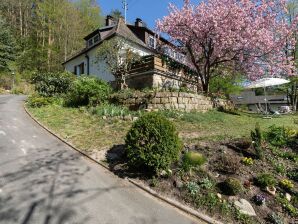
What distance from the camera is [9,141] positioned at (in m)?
7.77

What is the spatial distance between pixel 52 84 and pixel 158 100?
866 centimetres

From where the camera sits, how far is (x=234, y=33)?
14.1 m

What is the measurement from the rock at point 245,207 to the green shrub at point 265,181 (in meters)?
0.80

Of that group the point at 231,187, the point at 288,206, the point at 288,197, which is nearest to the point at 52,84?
the point at 231,187

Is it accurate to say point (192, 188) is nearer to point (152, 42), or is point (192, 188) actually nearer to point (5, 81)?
point (152, 42)

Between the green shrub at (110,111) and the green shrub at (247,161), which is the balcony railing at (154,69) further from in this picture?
the green shrub at (247,161)

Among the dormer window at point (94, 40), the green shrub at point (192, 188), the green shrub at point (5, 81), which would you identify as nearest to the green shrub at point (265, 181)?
the green shrub at point (192, 188)

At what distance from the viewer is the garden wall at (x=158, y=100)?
38.1 ft

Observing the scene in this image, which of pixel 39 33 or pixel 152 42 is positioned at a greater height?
pixel 39 33

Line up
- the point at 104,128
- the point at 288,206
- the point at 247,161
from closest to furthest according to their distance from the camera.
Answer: the point at 288,206 → the point at 247,161 → the point at 104,128

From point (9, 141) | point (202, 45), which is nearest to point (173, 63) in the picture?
point (202, 45)

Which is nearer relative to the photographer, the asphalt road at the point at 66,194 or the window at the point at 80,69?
the asphalt road at the point at 66,194

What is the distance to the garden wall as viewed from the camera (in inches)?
457

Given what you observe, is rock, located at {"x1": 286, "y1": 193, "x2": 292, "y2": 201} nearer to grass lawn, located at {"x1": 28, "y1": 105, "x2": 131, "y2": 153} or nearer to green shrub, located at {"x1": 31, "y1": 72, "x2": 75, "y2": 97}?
grass lawn, located at {"x1": 28, "y1": 105, "x2": 131, "y2": 153}
